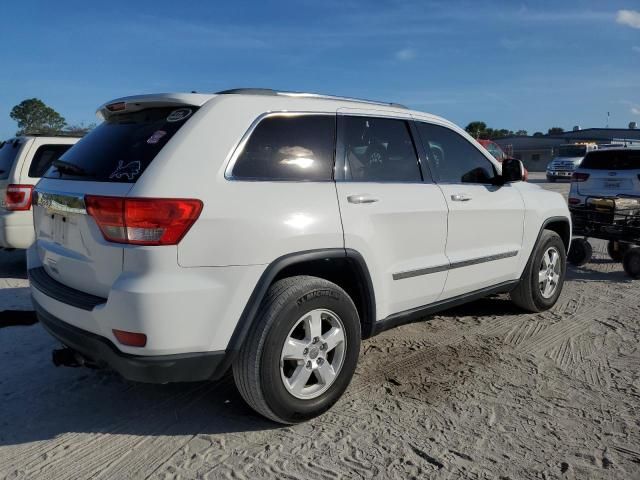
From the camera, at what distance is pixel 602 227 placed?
7258 millimetres

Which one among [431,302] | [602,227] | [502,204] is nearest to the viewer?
[431,302]

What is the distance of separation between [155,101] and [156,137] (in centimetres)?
30

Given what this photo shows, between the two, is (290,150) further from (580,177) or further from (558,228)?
(580,177)

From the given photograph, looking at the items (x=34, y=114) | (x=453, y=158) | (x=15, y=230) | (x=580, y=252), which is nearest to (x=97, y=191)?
(x=453, y=158)

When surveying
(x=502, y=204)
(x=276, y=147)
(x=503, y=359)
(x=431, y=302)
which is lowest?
(x=503, y=359)

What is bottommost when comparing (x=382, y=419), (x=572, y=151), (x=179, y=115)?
(x=382, y=419)

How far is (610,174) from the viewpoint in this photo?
9531mm

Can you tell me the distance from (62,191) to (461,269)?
276cm

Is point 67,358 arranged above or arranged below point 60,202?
below

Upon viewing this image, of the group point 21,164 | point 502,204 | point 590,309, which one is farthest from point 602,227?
point 21,164

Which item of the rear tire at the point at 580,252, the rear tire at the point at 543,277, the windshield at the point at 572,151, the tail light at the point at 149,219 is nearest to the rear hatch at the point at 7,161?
the tail light at the point at 149,219

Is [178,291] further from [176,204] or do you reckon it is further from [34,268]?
[34,268]

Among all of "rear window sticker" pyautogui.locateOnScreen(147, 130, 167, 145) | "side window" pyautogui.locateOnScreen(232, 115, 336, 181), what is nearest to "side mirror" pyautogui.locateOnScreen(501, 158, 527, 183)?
"side window" pyautogui.locateOnScreen(232, 115, 336, 181)

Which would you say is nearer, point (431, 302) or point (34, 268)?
point (34, 268)
